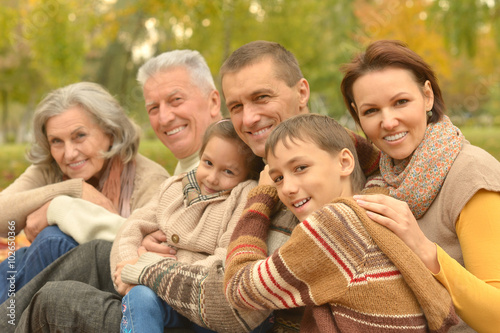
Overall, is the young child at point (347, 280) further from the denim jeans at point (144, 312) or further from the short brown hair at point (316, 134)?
the denim jeans at point (144, 312)

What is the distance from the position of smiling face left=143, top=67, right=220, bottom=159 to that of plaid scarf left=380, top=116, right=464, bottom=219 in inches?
77.1

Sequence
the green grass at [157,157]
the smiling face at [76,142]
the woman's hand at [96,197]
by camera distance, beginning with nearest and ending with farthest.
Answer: the woman's hand at [96,197] < the smiling face at [76,142] < the green grass at [157,157]

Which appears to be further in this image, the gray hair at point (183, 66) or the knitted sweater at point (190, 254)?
the gray hair at point (183, 66)

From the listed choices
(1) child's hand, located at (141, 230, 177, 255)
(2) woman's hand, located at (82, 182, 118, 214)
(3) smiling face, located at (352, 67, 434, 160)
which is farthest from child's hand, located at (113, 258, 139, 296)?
(3) smiling face, located at (352, 67, 434, 160)

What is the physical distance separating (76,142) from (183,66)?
3.18 feet

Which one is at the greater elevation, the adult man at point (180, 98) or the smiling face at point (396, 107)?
the adult man at point (180, 98)

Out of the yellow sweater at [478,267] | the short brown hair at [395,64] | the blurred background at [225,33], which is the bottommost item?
the yellow sweater at [478,267]

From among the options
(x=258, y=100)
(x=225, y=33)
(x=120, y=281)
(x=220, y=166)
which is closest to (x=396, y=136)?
(x=258, y=100)

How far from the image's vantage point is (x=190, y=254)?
108 inches

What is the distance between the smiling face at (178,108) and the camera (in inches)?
150

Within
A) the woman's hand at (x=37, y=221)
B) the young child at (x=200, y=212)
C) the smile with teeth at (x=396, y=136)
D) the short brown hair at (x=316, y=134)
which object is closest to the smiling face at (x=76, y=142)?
the woman's hand at (x=37, y=221)

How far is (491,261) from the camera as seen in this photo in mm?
2037

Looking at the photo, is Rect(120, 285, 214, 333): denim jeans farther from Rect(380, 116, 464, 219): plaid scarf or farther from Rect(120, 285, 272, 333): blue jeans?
Rect(380, 116, 464, 219): plaid scarf

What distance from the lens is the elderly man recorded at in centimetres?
227
